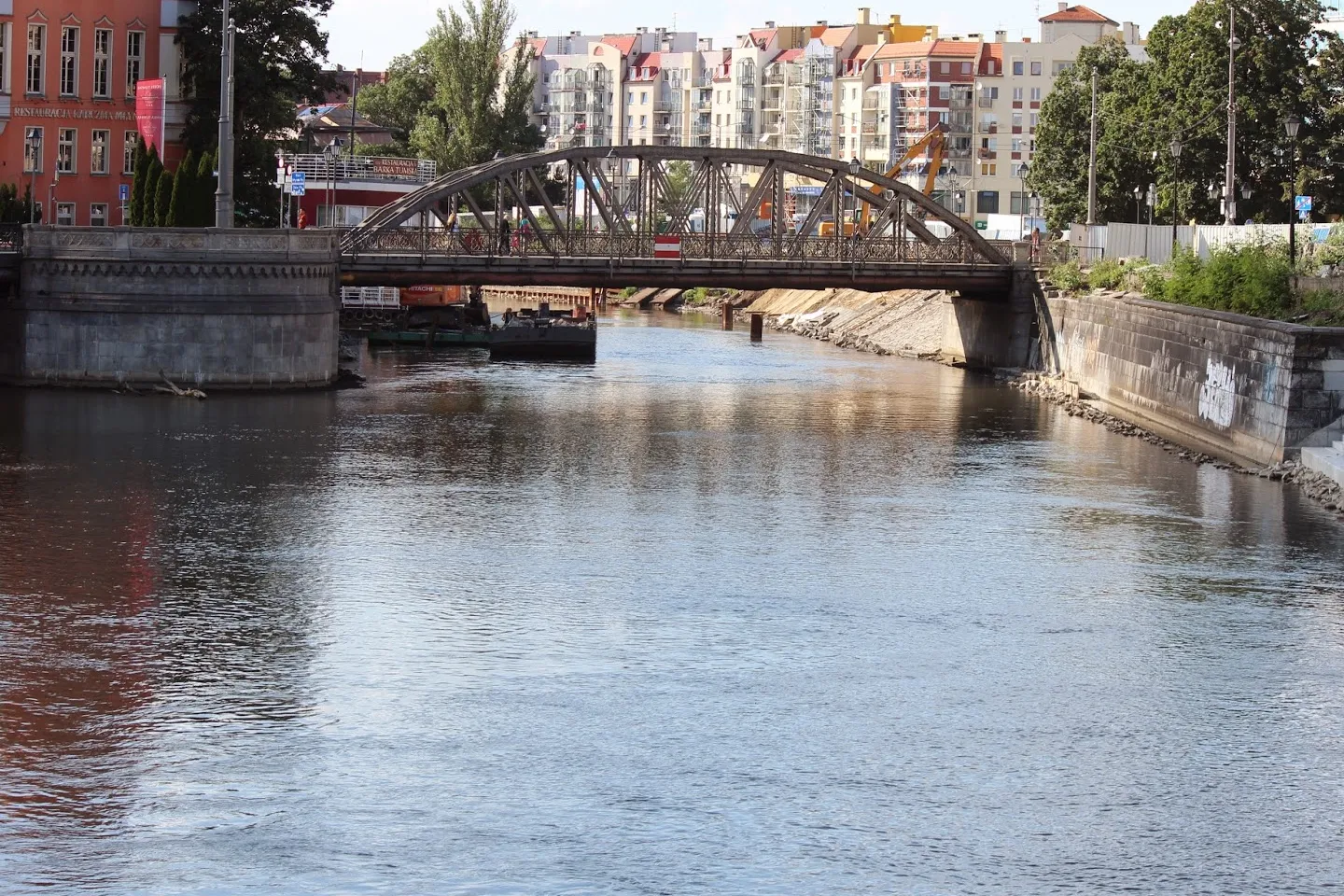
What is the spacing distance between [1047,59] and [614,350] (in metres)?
81.2

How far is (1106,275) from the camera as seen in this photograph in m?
70.6

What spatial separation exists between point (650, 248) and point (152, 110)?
1765 centimetres

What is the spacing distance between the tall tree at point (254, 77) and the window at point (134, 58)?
1.42m

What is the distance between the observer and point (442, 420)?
183ft

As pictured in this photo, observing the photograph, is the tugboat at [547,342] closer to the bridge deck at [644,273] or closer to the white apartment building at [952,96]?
the bridge deck at [644,273]

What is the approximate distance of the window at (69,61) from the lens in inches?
3009

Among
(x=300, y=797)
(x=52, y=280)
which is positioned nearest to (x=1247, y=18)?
(x=52, y=280)

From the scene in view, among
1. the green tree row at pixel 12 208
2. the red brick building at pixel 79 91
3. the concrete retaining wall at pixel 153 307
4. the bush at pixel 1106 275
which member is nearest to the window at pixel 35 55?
the red brick building at pixel 79 91

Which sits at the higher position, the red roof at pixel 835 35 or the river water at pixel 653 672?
the red roof at pixel 835 35

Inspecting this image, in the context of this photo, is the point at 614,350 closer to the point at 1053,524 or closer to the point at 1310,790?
the point at 1053,524

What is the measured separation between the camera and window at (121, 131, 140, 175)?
7906 cm

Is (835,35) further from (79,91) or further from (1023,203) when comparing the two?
(79,91)

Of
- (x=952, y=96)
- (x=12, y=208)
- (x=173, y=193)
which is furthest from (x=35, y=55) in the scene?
(x=952, y=96)

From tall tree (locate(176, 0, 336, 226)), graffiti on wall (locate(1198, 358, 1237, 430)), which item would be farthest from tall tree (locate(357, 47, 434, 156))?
graffiti on wall (locate(1198, 358, 1237, 430))
